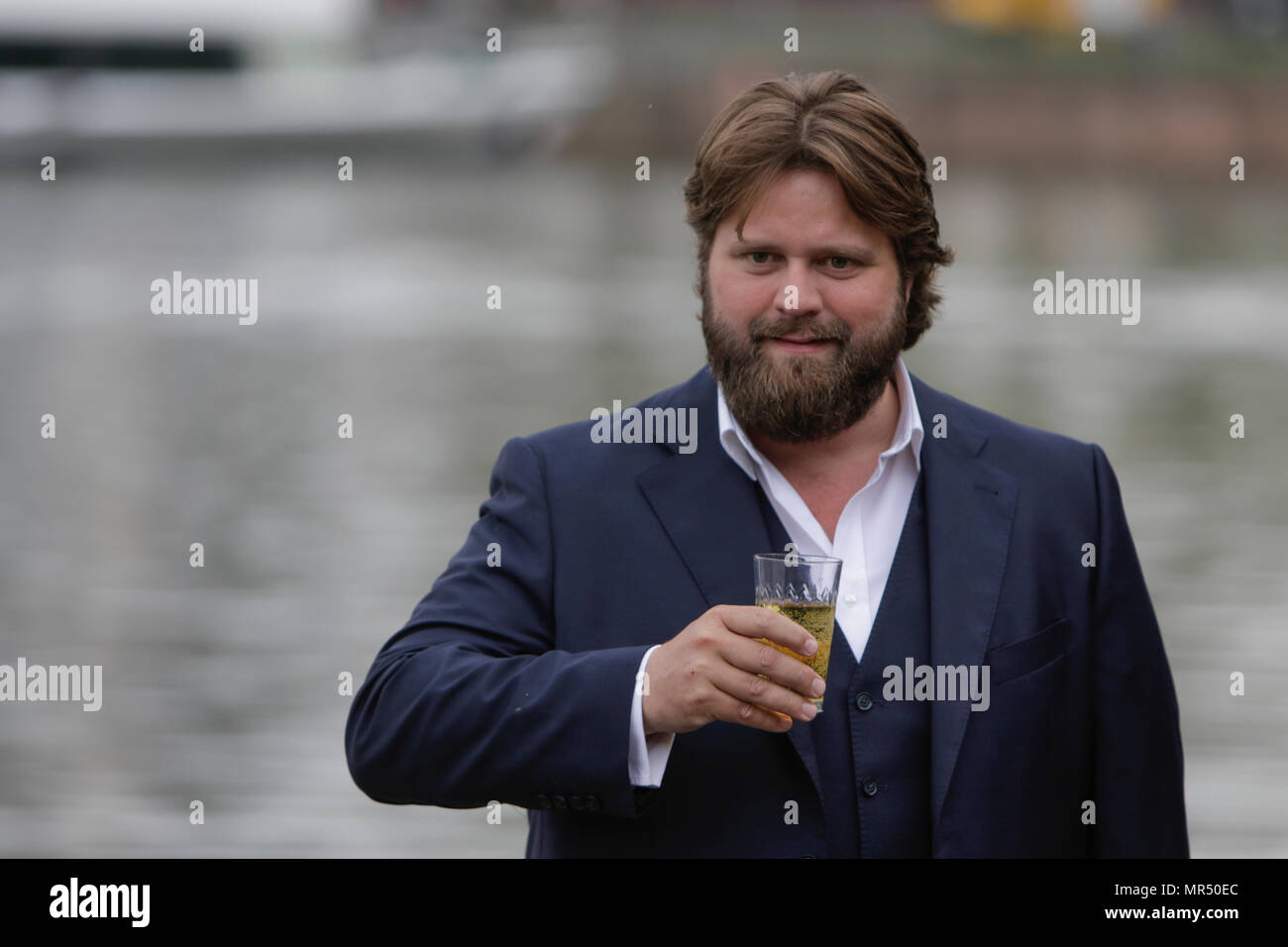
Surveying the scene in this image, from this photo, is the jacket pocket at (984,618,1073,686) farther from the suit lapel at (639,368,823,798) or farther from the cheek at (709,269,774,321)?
the cheek at (709,269,774,321)

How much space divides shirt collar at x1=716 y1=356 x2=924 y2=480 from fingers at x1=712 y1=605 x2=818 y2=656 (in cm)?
48

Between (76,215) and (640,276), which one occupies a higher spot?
(76,215)

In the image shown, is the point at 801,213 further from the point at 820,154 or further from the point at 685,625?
the point at 685,625

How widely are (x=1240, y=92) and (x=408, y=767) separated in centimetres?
4074

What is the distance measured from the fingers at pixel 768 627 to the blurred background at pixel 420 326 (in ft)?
3.55

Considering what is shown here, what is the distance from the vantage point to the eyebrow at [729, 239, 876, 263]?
2662 millimetres

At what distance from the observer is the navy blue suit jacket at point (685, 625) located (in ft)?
8.29

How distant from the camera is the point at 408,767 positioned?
255cm

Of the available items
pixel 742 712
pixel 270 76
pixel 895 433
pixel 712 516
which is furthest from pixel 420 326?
pixel 270 76

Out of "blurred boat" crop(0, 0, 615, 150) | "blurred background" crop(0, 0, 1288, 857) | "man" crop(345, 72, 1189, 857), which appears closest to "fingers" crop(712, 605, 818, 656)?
"man" crop(345, 72, 1189, 857)

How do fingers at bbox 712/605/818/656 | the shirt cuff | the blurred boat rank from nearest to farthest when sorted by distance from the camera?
fingers at bbox 712/605/818/656 → the shirt cuff → the blurred boat
